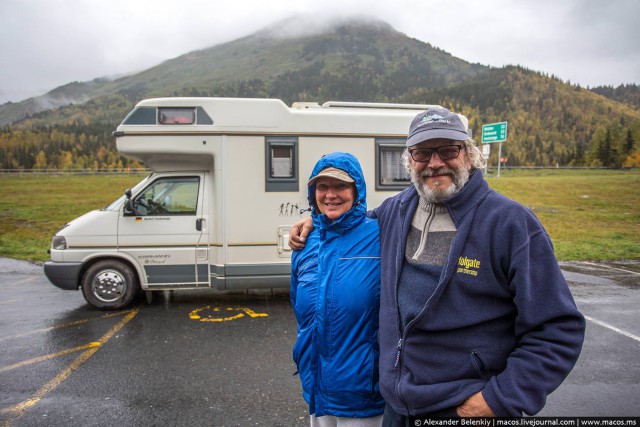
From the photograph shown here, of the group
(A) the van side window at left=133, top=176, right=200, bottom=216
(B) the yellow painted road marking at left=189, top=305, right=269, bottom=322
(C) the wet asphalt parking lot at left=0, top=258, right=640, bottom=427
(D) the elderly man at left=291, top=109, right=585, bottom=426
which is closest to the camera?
(D) the elderly man at left=291, top=109, right=585, bottom=426

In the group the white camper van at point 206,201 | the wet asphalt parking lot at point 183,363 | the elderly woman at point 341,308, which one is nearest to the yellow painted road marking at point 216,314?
the wet asphalt parking lot at point 183,363

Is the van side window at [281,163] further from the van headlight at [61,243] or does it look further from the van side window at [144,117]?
the van headlight at [61,243]

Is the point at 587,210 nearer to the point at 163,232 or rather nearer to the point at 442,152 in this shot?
the point at 163,232

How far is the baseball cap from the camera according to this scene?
1.81m

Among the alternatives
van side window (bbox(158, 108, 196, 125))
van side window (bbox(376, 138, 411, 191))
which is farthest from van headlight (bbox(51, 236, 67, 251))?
van side window (bbox(376, 138, 411, 191))

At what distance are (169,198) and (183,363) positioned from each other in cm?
277

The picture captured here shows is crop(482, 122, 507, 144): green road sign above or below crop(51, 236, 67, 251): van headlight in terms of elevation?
above

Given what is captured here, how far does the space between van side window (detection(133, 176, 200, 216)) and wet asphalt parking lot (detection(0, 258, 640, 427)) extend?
150 cm

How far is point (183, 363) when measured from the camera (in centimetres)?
466

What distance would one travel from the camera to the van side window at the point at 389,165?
264 inches

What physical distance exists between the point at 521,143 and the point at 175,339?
309ft

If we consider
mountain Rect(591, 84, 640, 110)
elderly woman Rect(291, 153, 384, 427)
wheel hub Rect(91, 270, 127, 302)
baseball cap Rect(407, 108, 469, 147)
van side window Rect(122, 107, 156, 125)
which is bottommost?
wheel hub Rect(91, 270, 127, 302)

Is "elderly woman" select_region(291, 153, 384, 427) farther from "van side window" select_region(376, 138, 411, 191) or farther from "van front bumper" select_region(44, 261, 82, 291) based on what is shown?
"van front bumper" select_region(44, 261, 82, 291)

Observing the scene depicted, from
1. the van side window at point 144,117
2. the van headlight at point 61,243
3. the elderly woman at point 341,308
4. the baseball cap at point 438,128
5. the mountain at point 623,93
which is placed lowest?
the van headlight at point 61,243
